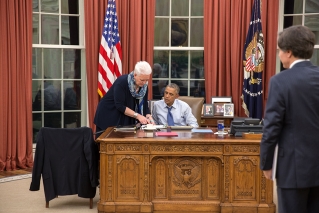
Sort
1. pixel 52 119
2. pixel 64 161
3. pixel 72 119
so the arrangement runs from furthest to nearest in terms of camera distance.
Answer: pixel 72 119 < pixel 52 119 < pixel 64 161

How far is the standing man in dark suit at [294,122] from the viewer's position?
8.05 feet

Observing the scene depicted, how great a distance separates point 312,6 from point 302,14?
0.17m

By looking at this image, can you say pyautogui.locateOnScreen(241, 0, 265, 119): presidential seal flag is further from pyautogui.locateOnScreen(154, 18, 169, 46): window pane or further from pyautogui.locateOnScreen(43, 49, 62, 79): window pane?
pyautogui.locateOnScreen(43, 49, 62, 79): window pane

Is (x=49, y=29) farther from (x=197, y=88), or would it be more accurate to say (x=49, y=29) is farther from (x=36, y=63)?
(x=197, y=88)

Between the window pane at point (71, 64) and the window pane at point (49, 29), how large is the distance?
0.23 meters

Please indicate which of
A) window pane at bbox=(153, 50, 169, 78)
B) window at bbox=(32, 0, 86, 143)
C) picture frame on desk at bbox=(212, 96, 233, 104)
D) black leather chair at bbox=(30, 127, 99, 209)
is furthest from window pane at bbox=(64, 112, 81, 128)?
black leather chair at bbox=(30, 127, 99, 209)

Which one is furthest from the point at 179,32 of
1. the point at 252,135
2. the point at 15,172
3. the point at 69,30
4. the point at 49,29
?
the point at 252,135

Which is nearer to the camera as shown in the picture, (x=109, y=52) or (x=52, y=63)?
(x=109, y=52)

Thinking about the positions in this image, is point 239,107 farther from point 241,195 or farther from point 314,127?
point 314,127

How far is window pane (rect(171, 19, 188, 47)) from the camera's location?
7121mm

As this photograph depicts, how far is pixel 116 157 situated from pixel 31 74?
2.59 meters

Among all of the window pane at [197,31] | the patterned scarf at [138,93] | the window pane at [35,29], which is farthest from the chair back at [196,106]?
the window pane at [35,29]

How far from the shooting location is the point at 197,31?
7.11 m

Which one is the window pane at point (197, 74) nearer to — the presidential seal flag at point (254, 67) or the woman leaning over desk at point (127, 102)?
the presidential seal flag at point (254, 67)
